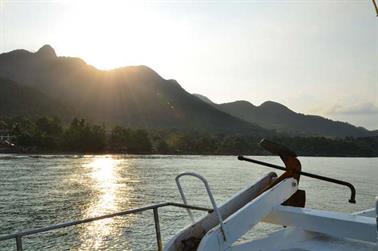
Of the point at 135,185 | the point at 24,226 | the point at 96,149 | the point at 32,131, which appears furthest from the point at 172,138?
the point at 24,226

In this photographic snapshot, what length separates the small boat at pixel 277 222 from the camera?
4.62 meters

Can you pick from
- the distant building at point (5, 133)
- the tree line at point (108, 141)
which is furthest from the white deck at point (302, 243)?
the distant building at point (5, 133)

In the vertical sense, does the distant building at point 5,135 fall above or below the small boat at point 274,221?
above

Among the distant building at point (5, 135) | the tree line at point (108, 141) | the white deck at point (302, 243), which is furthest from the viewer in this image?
the distant building at point (5, 135)

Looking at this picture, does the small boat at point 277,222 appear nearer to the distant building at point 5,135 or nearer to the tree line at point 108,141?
the tree line at point 108,141

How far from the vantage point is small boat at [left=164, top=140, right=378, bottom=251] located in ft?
15.2

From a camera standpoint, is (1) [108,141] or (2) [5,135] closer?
(2) [5,135]

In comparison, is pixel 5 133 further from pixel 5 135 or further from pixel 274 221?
pixel 274 221

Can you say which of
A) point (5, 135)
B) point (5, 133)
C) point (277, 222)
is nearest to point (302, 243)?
point (277, 222)

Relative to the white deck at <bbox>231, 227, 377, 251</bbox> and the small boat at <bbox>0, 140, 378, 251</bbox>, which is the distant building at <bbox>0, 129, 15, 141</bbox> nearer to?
the small boat at <bbox>0, 140, 378, 251</bbox>

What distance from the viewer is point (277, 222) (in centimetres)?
543

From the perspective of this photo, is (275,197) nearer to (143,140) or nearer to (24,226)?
(24,226)

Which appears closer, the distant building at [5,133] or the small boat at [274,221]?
the small boat at [274,221]

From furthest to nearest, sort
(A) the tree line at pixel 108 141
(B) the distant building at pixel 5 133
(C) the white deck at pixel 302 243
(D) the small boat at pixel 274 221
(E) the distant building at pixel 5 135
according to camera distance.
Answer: (B) the distant building at pixel 5 133 → (E) the distant building at pixel 5 135 → (A) the tree line at pixel 108 141 → (C) the white deck at pixel 302 243 → (D) the small boat at pixel 274 221
